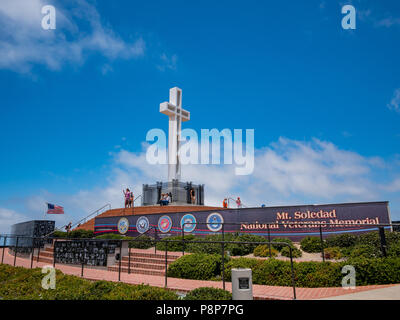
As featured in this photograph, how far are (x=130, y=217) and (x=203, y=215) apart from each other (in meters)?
6.94

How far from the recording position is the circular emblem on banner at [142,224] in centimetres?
2195

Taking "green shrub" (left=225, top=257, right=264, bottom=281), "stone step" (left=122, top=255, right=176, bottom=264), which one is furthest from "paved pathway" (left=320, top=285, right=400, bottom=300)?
"stone step" (left=122, top=255, right=176, bottom=264)

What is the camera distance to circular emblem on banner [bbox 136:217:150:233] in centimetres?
2195

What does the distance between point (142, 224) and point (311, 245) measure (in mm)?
12533

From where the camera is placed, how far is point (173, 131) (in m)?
30.5

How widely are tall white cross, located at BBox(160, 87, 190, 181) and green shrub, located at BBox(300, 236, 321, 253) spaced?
17.7m

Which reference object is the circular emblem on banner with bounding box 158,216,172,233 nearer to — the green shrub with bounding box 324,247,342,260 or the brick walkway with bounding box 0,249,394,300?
the brick walkway with bounding box 0,249,394,300

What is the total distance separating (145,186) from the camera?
3167 cm

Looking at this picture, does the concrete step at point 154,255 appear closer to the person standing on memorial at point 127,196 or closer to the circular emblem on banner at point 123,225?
the circular emblem on banner at point 123,225

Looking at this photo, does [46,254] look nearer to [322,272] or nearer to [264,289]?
[264,289]

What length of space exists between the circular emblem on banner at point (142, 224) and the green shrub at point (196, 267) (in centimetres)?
1101
